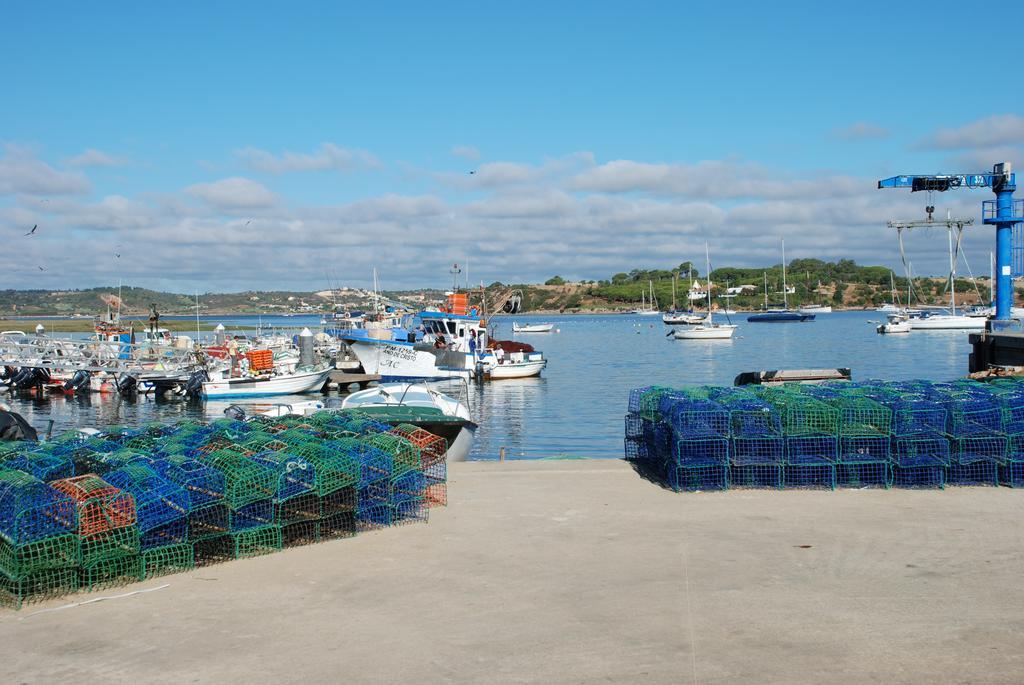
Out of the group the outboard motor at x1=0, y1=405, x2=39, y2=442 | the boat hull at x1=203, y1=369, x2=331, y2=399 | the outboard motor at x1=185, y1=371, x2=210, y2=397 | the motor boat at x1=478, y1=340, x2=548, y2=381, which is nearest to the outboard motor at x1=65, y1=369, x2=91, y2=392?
the outboard motor at x1=185, y1=371, x2=210, y2=397

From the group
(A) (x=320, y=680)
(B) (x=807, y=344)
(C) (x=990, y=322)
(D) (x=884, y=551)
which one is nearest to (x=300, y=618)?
(A) (x=320, y=680)

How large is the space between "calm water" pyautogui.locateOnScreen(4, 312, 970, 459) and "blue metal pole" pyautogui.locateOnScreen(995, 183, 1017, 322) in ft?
45.8

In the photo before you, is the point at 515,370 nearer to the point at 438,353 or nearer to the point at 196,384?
the point at 438,353

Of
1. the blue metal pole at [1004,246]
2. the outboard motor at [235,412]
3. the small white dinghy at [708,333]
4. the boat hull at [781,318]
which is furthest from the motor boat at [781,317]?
the outboard motor at [235,412]

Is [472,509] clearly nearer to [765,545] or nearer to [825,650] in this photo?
[765,545]

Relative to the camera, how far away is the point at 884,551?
28.7 ft

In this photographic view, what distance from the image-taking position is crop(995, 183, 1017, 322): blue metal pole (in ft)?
107

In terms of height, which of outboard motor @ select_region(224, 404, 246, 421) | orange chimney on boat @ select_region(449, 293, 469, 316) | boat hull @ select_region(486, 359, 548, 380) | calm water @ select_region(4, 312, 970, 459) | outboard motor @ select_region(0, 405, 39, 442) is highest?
orange chimney on boat @ select_region(449, 293, 469, 316)

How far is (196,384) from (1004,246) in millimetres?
31749

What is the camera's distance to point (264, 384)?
40.3 meters

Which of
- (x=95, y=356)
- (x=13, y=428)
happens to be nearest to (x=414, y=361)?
(x=95, y=356)

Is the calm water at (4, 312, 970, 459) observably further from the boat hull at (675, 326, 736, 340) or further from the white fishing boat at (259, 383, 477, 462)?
the white fishing boat at (259, 383, 477, 462)

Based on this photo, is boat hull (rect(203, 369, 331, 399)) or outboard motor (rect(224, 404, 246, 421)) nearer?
outboard motor (rect(224, 404, 246, 421))

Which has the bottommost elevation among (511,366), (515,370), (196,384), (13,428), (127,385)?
(515,370)
